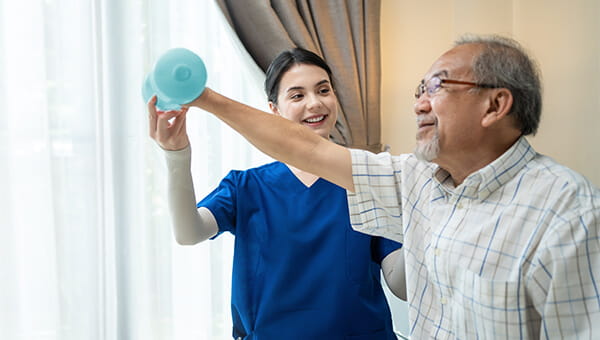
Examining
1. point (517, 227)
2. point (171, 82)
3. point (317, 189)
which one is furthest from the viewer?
point (317, 189)

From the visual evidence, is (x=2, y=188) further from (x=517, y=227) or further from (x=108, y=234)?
(x=517, y=227)

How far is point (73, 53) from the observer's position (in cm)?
178

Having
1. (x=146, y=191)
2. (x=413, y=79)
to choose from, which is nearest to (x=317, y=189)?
(x=146, y=191)

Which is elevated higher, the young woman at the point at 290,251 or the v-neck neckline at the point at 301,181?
the v-neck neckline at the point at 301,181

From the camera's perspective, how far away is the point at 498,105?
3.30 ft

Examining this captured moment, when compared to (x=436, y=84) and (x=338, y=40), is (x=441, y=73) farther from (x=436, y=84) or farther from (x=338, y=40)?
(x=338, y=40)

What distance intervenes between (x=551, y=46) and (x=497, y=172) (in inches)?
47.2

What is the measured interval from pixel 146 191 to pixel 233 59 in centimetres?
68

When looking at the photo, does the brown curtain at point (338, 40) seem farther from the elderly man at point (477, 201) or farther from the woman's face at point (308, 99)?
the elderly man at point (477, 201)

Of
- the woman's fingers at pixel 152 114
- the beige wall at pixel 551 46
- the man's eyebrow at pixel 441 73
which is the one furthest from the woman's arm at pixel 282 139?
the beige wall at pixel 551 46

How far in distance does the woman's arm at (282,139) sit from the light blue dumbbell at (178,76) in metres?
0.03

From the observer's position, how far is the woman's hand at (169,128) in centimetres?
122

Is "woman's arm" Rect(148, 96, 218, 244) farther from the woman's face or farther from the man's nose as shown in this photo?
the man's nose

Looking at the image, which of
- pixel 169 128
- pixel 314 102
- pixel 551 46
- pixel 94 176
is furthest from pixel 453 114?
pixel 94 176
